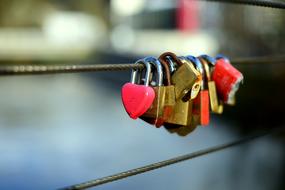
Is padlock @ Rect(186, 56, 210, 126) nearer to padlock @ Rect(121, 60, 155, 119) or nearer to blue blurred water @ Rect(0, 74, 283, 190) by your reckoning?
padlock @ Rect(121, 60, 155, 119)

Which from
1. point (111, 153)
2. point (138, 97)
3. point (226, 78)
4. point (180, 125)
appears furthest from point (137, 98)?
point (111, 153)

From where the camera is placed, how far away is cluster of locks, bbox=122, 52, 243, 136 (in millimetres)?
746

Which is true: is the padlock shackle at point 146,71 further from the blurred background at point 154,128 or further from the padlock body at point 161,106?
the blurred background at point 154,128

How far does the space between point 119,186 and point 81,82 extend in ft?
25.0

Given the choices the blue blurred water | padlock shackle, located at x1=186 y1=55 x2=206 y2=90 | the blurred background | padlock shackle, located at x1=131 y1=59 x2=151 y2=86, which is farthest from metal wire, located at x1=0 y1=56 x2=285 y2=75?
the blue blurred water

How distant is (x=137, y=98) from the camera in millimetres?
731

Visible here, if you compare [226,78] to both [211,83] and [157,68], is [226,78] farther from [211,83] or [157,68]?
[157,68]

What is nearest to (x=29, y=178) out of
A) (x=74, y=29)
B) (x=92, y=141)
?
(x=92, y=141)

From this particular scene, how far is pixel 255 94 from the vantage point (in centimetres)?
429

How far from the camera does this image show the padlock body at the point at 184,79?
75cm

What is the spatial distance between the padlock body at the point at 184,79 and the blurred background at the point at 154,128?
76.4 inches

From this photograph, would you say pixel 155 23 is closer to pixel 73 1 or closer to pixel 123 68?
pixel 73 1

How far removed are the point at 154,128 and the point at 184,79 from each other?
427cm

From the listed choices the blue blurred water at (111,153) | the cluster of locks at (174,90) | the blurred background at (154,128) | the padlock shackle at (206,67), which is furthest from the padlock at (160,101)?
the blue blurred water at (111,153)
